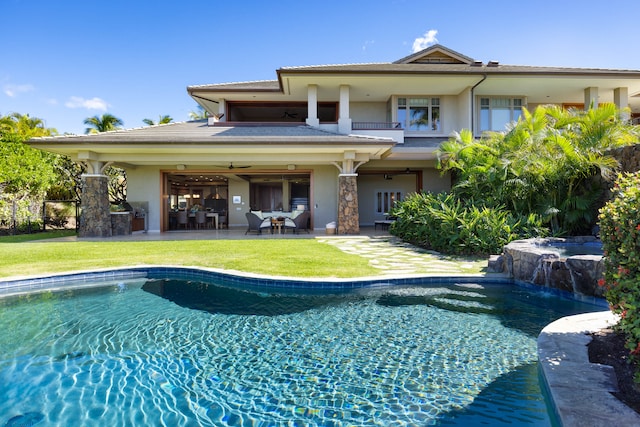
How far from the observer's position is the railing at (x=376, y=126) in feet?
53.3

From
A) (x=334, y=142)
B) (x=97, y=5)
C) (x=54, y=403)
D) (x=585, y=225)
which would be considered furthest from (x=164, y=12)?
(x=585, y=225)

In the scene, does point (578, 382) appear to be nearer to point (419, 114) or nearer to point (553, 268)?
point (553, 268)

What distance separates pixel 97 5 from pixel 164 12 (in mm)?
2669

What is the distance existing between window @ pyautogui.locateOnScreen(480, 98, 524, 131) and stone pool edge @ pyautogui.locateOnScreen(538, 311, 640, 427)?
15.7m

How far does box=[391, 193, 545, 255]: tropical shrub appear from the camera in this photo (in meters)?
8.52

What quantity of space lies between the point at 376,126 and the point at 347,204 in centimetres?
534

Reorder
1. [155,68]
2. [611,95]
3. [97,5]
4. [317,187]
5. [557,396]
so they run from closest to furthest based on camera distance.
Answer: [557,396]
[97,5]
[317,187]
[611,95]
[155,68]

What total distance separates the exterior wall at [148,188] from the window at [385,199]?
1120cm

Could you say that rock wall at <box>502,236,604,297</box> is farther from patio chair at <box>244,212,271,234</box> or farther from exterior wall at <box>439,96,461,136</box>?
exterior wall at <box>439,96,461,136</box>

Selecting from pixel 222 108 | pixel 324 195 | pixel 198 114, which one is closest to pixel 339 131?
pixel 324 195

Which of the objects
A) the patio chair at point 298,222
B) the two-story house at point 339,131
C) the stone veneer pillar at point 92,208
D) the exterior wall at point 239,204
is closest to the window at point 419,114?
the two-story house at point 339,131

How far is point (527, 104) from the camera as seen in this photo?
1812 cm

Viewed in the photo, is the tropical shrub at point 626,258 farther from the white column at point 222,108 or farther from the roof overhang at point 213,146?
the white column at point 222,108

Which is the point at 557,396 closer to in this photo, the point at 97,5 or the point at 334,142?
the point at 334,142
